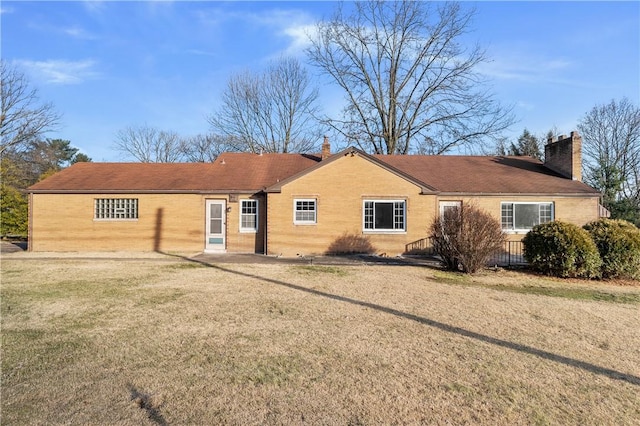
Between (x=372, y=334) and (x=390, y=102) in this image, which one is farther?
(x=390, y=102)

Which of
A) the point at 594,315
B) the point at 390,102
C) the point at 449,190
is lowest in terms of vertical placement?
the point at 594,315

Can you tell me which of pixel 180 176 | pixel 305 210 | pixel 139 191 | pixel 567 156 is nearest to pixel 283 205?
pixel 305 210

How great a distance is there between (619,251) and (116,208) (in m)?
21.0

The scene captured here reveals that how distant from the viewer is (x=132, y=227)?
59.4ft

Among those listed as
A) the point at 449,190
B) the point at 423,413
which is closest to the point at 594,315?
the point at 423,413

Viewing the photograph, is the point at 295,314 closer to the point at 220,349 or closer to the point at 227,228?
the point at 220,349

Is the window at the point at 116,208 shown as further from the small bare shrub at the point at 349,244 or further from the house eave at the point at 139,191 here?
the small bare shrub at the point at 349,244

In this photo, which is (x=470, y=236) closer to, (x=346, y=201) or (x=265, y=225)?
(x=346, y=201)

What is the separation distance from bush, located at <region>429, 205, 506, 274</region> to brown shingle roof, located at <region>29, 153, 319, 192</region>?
939cm

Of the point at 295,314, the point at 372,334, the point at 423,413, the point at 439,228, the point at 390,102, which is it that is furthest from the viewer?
the point at 390,102

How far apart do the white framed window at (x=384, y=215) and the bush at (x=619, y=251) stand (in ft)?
24.8

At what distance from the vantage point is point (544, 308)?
8.00 metres

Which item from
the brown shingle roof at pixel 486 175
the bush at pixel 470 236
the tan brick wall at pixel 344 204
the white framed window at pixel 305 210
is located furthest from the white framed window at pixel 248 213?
the bush at pixel 470 236

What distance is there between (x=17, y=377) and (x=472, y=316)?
728 centimetres
